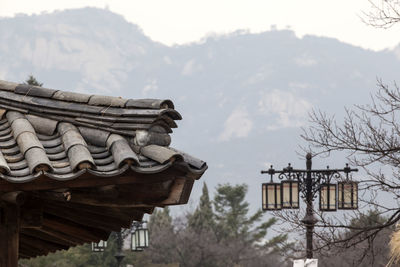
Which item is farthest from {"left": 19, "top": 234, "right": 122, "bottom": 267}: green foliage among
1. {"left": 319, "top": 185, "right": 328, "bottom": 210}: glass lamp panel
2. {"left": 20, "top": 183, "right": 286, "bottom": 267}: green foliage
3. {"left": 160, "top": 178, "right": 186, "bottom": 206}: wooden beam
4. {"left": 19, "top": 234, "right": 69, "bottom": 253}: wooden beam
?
{"left": 160, "top": 178, "right": 186, "bottom": 206}: wooden beam

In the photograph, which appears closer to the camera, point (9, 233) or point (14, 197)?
point (14, 197)

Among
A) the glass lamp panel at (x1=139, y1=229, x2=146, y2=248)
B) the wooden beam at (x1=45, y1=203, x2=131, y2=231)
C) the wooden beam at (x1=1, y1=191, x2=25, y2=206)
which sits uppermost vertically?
the glass lamp panel at (x1=139, y1=229, x2=146, y2=248)

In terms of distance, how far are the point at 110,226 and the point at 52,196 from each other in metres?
1.69

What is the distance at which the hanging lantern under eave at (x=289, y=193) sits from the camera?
16453 mm

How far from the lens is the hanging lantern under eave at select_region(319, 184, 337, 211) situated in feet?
53.7

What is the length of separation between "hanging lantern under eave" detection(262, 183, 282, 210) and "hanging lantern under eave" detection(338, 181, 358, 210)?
1.13 metres

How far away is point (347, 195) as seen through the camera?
16156mm

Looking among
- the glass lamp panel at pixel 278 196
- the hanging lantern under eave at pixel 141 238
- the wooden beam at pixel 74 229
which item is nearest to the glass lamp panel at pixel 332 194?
the glass lamp panel at pixel 278 196

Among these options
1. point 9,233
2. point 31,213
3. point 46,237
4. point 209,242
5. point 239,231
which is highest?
point 239,231

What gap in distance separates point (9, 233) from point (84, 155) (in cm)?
94

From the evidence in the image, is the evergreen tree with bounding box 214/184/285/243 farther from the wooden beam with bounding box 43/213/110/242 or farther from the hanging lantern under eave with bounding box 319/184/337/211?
the wooden beam with bounding box 43/213/110/242

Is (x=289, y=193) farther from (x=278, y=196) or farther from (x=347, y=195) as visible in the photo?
(x=347, y=195)

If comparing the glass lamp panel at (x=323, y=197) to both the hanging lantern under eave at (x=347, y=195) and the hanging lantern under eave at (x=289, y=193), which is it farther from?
the hanging lantern under eave at (x=289, y=193)

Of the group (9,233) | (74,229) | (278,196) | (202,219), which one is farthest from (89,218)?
(202,219)
